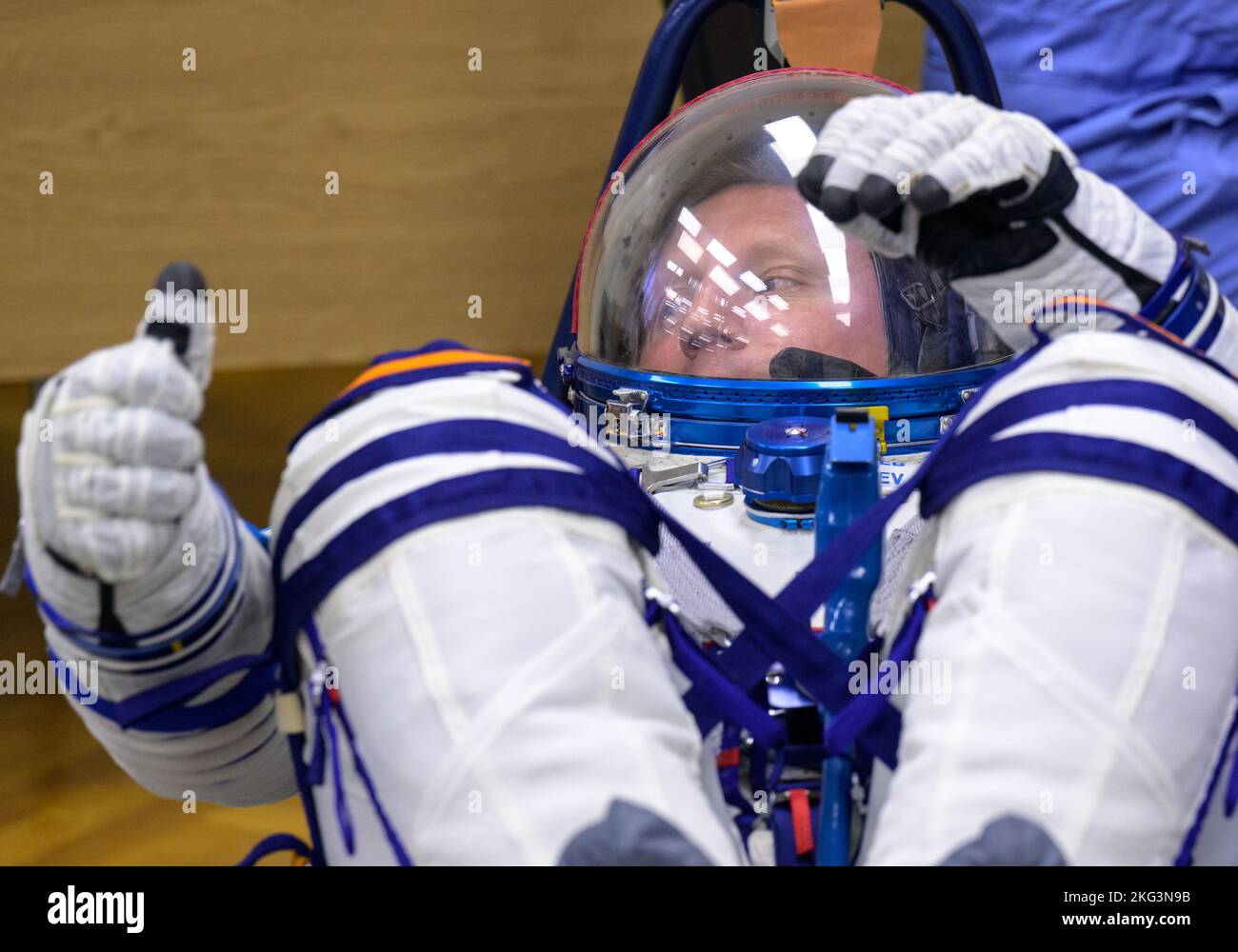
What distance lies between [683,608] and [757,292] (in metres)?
0.32

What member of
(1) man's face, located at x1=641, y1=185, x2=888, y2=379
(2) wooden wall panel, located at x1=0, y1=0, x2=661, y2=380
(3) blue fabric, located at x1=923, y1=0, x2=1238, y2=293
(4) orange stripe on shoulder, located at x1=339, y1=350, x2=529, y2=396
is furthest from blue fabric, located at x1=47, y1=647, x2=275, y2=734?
(2) wooden wall panel, located at x1=0, y1=0, x2=661, y2=380

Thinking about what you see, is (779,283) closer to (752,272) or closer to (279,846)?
(752,272)

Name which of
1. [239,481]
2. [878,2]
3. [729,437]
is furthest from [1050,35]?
[239,481]

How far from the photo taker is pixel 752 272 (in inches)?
39.5

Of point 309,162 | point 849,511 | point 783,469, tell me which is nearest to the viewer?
point 849,511

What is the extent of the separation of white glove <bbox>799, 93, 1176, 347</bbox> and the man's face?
269mm

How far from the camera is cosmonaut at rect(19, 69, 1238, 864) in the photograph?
1.69ft

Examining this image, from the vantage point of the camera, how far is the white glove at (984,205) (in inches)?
24.7

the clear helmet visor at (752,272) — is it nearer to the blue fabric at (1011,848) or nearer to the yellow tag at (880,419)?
the yellow tag at (880,419)

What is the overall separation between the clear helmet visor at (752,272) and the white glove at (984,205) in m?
0.27

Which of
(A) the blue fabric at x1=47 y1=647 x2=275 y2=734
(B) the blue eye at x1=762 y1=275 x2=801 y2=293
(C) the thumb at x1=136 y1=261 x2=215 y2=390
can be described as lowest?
(A) the blue fabric at x1=47 y1=647 x2=275 y2=734

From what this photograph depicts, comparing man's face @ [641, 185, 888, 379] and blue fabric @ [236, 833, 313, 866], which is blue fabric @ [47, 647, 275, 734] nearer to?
blue fabric @ [236, 833, 313, 866]

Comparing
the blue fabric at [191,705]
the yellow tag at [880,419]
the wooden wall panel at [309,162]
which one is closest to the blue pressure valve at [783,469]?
the yellow tag at [880,419]

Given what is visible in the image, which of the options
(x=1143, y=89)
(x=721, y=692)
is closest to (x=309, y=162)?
(x=1143, y=89)
